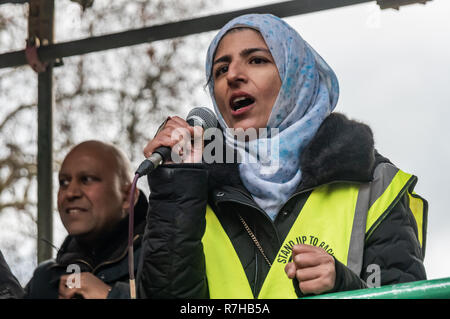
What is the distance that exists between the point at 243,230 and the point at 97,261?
123 centimetres

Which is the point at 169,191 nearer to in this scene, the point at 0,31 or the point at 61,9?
the point at 61,9

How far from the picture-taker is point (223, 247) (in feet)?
6.39

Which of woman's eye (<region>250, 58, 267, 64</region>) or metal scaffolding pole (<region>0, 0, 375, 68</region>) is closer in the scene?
woman's eye (<region>250, 58, 267, 64</region>)

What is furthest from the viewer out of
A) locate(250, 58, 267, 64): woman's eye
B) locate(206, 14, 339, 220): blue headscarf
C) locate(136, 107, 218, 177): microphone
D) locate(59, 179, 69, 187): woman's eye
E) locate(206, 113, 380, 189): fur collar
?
locate(59, 179, 69, 187): woman's eye

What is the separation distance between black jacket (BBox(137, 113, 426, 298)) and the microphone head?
0.12 metres

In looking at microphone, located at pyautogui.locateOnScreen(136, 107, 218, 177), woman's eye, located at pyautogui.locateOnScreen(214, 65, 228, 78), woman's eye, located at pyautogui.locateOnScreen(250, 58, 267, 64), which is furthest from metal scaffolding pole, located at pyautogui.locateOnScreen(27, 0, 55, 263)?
microphone, located at pyautogui.locateOnScreen(136, 107, 218, 177)

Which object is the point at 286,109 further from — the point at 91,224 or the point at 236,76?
the point at 91,224

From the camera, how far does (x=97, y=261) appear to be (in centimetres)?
298

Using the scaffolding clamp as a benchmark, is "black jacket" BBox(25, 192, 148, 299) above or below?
below

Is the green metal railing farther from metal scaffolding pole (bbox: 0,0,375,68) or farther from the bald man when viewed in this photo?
metal scaffolding pole (bbox: 0,0,375,68)

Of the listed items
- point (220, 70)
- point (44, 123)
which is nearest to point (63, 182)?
point (44, 123)

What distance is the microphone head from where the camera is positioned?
1811mm
